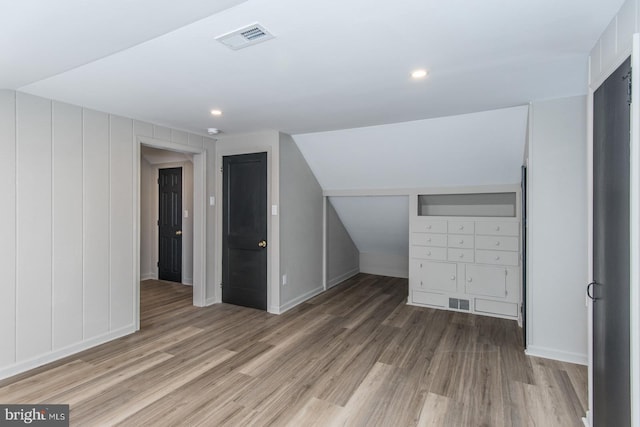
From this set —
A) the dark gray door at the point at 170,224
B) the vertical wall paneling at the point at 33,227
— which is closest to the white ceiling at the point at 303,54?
the vertical wall paneling at the point at 33,227

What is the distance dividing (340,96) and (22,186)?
276 centimetres

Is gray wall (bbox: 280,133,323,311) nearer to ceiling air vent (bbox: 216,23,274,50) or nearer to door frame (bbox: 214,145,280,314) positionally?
door frame (bbox: 214,145,280,314)

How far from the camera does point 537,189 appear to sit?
2895 millimetres

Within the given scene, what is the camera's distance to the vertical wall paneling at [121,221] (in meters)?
3.34

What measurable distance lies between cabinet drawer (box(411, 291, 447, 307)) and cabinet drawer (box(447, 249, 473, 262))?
0.54 metres

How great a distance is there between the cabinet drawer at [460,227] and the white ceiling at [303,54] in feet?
5.18

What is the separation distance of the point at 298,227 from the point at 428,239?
70.6 inches

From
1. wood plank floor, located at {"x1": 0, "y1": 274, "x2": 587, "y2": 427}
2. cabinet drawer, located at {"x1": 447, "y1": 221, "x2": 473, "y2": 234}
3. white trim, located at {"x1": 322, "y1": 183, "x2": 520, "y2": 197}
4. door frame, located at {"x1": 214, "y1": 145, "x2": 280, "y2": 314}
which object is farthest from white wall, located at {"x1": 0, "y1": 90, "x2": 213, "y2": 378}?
cabinet drawer, located at {"x1": 447, "y1": 221, "x2": 473, "y2": 234}

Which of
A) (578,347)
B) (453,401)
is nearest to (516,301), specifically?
(578,347)

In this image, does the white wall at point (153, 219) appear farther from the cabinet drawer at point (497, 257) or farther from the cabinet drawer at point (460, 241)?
the cabinet drawer at point (497, 257)

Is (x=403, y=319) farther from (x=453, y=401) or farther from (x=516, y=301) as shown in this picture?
(x=453, y=401)

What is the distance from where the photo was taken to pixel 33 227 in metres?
2.75

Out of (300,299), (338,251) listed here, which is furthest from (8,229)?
(338,251)

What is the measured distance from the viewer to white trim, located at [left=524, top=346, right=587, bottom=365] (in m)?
2.79
